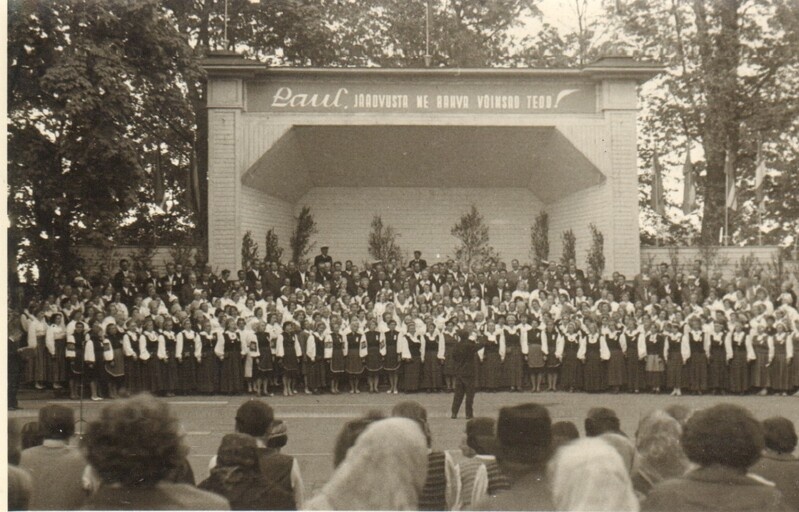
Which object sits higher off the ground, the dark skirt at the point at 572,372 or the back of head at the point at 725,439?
the back of head at the point at 725,439

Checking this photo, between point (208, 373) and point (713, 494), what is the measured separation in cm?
1435

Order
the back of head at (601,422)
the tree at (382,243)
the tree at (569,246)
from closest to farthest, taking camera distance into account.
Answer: the back of head at (601,422) → the tree at (569,246) → the tree at (382,243)

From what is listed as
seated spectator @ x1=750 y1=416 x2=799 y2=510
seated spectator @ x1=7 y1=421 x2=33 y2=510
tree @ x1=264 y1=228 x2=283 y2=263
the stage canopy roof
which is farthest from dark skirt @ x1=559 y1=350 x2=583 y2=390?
seated spectator @ x1=7 y1=421 x2=33 y2=510

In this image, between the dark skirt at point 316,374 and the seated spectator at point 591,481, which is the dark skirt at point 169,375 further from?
the seated spectator at point 591,481

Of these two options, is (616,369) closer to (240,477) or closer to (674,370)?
(674,370)

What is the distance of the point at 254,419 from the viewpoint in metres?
4.86

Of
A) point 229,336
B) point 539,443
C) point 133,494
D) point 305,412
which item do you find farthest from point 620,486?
point 229,336

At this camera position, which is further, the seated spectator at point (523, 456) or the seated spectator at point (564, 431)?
the seated spectator at point (564, 431)

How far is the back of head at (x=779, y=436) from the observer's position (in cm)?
464

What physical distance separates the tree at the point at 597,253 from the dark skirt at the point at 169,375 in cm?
1075

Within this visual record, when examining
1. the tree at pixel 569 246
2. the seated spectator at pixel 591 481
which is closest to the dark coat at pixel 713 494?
the seated spectator at pixel 591 481

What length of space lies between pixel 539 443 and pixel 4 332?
12.8 feet

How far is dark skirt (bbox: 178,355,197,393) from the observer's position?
1688 centimetres

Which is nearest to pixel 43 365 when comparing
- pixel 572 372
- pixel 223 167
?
pixel 223 167
